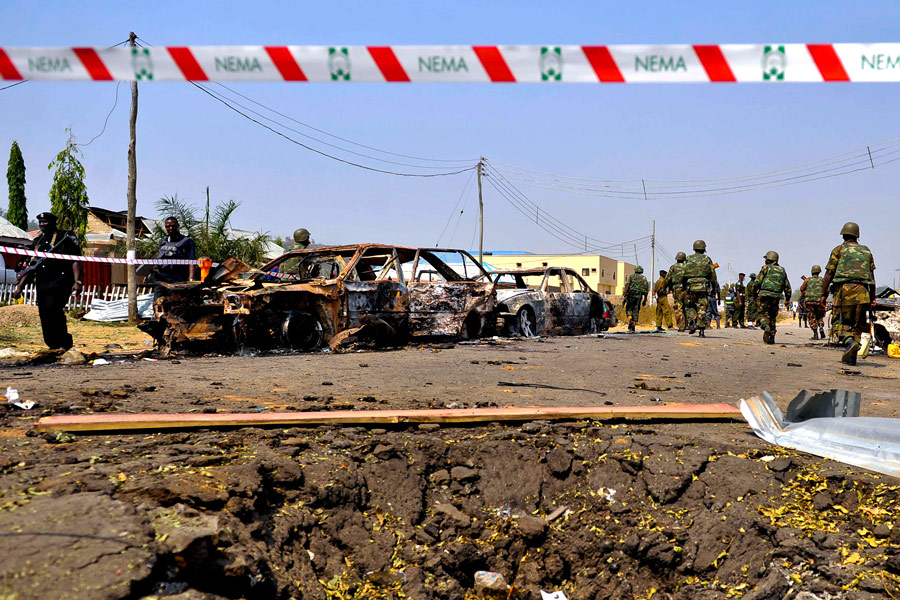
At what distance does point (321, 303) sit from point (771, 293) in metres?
8.71

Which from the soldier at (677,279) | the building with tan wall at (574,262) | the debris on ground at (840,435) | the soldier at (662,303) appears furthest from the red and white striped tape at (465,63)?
the building with tan wall at (574,262)

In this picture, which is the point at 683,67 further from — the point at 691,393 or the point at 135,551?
the point at 135,551

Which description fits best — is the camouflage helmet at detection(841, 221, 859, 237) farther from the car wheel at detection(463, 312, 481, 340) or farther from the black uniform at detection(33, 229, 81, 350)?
the black uniform at detection(33, 229, 81, 350)

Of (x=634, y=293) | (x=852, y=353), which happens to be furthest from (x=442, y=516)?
(x=634, y=293)

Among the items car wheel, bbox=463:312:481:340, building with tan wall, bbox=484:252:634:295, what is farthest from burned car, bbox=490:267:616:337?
building with tan wall, bbox=484:252:634:295

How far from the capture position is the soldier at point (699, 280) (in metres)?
13.8

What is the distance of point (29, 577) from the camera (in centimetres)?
196

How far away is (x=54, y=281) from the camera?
7.21 metres

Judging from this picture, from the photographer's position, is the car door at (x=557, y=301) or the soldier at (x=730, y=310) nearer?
the car door at (x=557, y=301)

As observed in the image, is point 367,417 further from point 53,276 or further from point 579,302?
point 579,302

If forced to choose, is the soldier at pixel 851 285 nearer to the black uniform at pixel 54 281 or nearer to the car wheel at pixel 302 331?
the car wheel at pixel 302 331

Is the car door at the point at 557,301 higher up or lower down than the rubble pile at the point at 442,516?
higher up

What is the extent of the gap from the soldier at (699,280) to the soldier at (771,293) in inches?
37.7

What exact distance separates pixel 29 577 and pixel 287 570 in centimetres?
87
